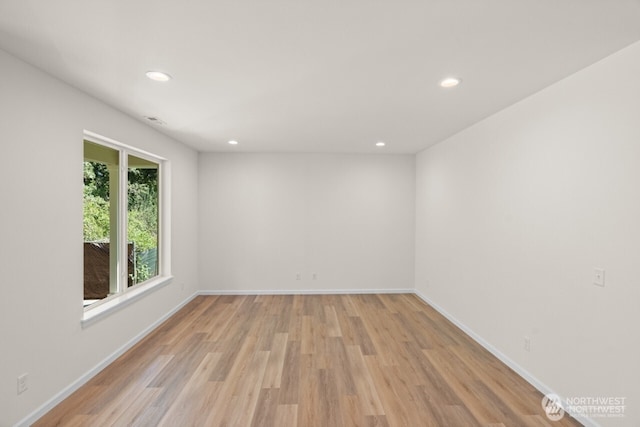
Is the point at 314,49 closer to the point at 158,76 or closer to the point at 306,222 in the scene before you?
the point at 158,76

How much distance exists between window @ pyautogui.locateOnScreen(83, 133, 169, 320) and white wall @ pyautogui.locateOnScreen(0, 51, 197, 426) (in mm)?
266

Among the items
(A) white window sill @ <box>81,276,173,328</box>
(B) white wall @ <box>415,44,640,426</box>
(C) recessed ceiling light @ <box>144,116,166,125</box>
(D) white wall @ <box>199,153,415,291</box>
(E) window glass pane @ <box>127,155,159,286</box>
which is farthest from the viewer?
(D) white wall @ <box>199,153,415,291</box>

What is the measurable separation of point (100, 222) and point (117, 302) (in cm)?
83

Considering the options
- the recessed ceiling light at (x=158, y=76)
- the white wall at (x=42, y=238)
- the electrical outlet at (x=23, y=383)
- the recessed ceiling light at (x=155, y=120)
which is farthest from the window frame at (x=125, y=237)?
the recessed ceiling light at (x=158, y=76)

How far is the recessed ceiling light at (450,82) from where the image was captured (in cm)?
226

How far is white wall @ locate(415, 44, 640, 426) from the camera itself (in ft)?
5.96

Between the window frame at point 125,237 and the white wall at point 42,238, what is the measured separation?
131 mm

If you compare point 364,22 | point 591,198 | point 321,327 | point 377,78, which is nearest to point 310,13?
point 364,22

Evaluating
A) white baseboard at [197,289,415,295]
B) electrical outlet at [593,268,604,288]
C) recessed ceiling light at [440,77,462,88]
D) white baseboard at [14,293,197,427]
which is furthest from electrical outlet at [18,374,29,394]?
electrical outlet at [593,268,604,288]

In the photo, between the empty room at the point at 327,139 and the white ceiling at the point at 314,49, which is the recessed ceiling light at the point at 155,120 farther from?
the white ceiling at the point at 314,49

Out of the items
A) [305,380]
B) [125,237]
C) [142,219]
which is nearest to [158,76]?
[125,237]

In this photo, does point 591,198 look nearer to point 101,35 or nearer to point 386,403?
point 386,403

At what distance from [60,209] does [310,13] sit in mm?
2353

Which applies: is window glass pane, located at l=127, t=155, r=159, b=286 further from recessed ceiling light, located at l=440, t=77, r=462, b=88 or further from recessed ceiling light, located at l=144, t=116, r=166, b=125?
recessed ceiling light, located at l=440, t=77, r=462, b=88
